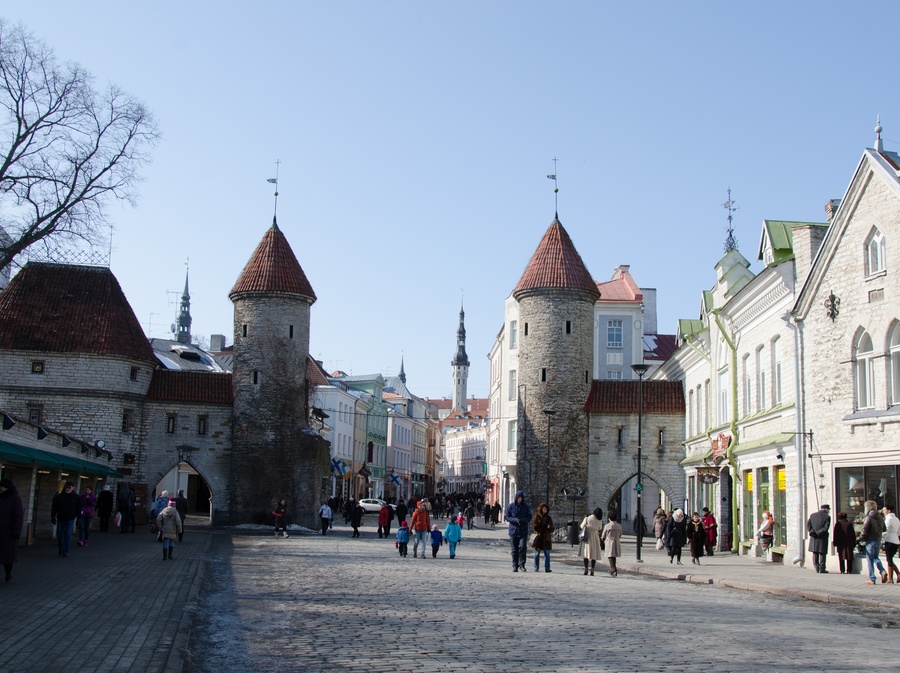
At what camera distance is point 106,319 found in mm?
44344

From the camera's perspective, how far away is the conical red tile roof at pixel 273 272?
1790 inches

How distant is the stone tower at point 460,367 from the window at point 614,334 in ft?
374

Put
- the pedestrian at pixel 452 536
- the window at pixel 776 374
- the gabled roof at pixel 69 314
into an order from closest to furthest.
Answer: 1. the window at pixel 776 374
2. the pedestrian at pixel 452 536
3. the gabled roof at pixel 69 314

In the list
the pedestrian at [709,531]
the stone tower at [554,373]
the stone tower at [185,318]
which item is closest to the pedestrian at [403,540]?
the pedestrian at [709,531]

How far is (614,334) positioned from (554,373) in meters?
23.1

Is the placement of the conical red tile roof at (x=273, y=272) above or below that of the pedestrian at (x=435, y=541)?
above

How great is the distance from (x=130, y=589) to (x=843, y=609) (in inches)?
434

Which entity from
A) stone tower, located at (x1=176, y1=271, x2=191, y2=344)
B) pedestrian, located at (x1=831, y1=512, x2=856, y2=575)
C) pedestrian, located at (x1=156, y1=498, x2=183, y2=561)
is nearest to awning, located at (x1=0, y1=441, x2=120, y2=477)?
pedestrian, located at (x1=156, y1=498, x2=183, y2=561)

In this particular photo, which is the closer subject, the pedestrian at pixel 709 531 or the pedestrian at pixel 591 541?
the pedestrian at pixel 591 541

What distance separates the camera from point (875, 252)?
22.6 metres

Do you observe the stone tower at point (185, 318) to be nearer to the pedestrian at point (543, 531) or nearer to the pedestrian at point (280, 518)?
the pedestrian at point (280, 518)

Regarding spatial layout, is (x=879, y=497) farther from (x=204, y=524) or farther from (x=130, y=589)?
(x=204, y=524)

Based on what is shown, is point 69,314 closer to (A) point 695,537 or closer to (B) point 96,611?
(A) point 695,537

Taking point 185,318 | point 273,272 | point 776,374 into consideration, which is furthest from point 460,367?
point 776,374
